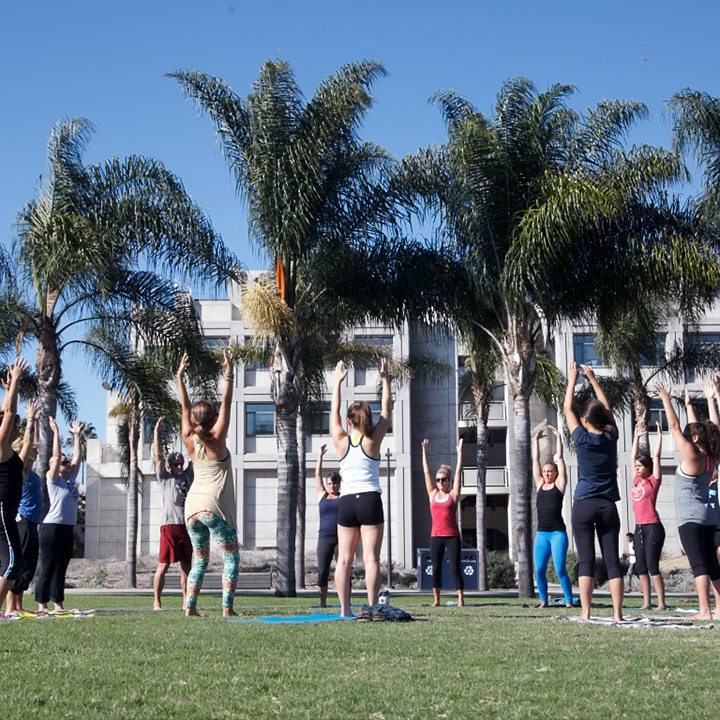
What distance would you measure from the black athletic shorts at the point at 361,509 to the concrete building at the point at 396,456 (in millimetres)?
44105

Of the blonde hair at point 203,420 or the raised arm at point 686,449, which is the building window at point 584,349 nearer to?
the raised arm at point 686,449

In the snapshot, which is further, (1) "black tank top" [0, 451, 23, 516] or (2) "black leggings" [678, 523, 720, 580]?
(2) "black leggings" [678, 523, 720, 580]

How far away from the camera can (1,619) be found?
9.62m

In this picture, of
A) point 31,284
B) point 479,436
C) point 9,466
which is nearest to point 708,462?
point 9,466

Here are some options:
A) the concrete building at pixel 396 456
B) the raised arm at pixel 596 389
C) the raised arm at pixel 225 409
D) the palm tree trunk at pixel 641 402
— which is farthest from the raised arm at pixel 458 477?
the concrete building at pixel 396 456

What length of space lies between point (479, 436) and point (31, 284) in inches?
721

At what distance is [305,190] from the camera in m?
20.7

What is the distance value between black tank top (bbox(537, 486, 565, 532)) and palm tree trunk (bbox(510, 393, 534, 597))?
21.4ft

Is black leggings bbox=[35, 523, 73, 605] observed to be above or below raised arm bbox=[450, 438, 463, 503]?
below

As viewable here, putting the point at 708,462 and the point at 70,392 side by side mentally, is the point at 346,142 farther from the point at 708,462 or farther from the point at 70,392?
the point at 70,392

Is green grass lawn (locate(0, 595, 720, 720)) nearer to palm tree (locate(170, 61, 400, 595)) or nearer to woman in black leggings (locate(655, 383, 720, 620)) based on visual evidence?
woman in black leggings (locate(655, 383, 720, 620))

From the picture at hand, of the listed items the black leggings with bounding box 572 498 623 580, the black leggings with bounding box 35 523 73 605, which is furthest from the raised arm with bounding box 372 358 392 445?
the black leggings with bounding box 35 523 73 605

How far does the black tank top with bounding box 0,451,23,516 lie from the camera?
8.95 m

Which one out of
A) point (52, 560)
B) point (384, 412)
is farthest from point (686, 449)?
point (52, 560)
